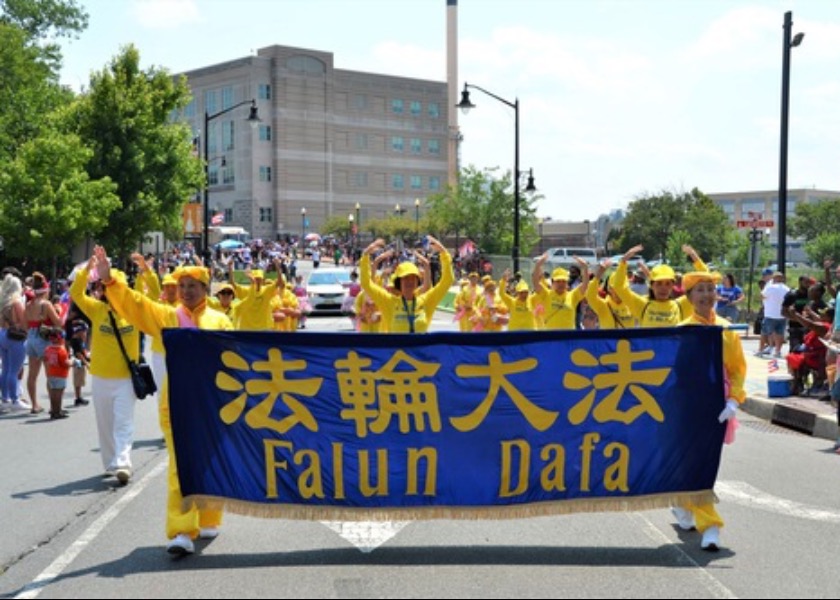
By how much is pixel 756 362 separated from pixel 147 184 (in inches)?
944

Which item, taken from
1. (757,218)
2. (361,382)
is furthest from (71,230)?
(361,382)

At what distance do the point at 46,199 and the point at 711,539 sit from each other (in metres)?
27.0

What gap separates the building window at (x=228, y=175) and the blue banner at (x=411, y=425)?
98.2 m

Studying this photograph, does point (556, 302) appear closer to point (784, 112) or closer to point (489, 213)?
point (784, 112)

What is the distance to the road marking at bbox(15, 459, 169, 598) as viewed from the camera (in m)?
5.70

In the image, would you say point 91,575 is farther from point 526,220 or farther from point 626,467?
point 526,220

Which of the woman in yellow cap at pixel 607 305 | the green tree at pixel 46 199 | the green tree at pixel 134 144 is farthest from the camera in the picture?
the green tree at pixel 134 144

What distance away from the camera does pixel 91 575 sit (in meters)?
5.82

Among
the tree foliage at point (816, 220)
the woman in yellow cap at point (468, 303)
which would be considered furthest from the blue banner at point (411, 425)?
the tree foliage at point (816, 220)

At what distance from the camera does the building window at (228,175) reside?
102312 mm

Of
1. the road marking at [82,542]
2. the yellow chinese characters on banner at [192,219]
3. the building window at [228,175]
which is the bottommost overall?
the road marking at [82,542]

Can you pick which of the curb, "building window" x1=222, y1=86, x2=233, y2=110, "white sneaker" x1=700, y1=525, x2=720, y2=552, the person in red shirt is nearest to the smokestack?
"building window" x1=222, y1=86, x2=233, y2=110

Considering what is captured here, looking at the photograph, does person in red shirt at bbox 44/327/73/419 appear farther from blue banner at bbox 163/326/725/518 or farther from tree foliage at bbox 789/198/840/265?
tree foliage at bbox 789/198/840/265

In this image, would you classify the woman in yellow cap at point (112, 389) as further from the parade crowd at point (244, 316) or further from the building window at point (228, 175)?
the building window at point (228, 175)
